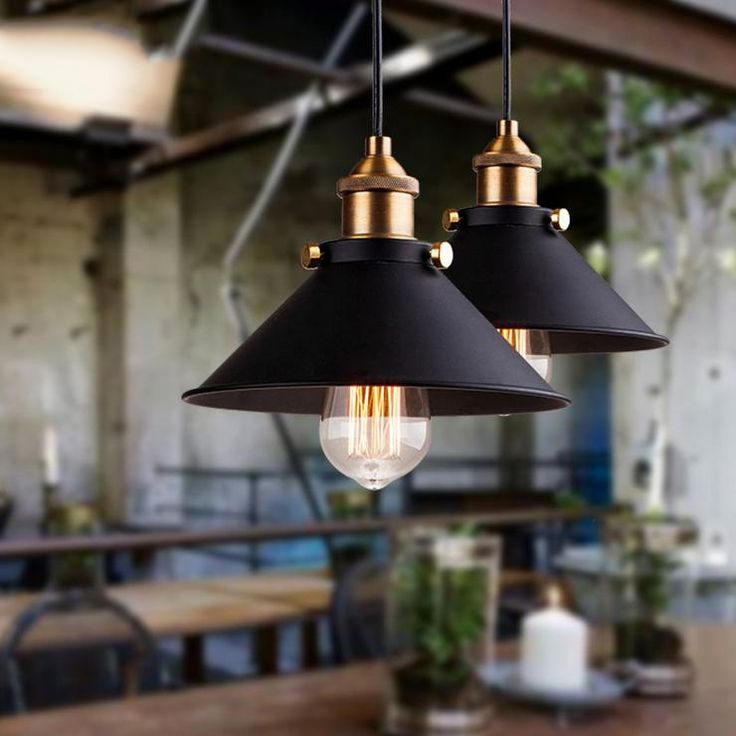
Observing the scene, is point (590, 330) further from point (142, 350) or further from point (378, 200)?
point (142, 350)

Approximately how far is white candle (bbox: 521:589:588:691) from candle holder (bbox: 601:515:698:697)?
0.55ft

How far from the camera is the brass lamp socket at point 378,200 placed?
A: 73 cm

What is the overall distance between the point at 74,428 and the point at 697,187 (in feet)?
14.2

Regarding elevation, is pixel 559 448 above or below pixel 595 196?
below

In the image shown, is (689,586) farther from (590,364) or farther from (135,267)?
(590,364)

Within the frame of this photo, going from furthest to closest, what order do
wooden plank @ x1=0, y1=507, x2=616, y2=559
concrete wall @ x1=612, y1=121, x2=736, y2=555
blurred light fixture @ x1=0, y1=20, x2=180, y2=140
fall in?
blurred light fixture @ x1=0, y1=20, x2=180, y2=140
concrete wall @ x1=612, y1=121, x2=736, y2=555
wooden plank @ x1=0, y1=507, x2=616, y2=559

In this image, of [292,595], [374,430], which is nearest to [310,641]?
[292,595]

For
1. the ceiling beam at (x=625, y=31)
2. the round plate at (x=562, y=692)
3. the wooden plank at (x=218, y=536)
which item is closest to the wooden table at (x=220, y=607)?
the wooden plank at (x=218, y=536)

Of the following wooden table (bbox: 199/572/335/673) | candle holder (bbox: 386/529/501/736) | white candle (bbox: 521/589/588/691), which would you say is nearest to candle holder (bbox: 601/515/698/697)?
white candle (bbox: 521/589/588/691)

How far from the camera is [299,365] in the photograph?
0.69 metres

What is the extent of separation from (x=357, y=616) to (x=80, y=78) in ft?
12.9

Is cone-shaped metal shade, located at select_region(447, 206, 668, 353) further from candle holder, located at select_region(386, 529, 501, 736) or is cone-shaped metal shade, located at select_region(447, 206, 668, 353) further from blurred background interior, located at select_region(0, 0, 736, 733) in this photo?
blurred background interior, located at select_region(0, 0, 736, 733)

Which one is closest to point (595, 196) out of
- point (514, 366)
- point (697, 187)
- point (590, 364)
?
point (590, 364)

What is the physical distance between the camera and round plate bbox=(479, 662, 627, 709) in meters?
1.99
